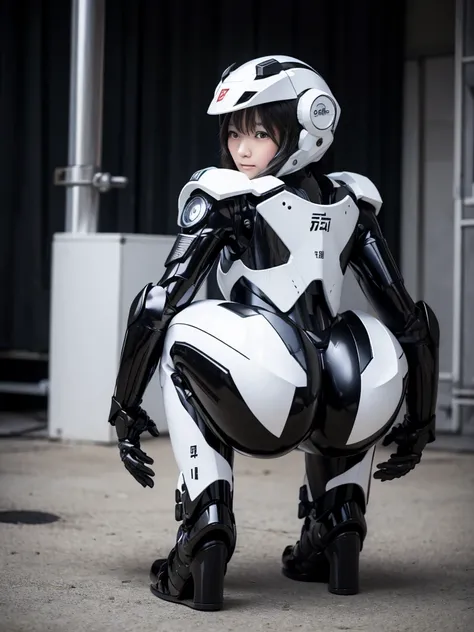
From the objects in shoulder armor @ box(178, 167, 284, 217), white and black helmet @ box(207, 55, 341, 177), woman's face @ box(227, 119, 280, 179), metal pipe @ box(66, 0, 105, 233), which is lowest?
shoulder armor @ box(178, 167, 284, 217)

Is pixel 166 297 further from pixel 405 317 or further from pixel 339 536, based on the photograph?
pixel 339 536

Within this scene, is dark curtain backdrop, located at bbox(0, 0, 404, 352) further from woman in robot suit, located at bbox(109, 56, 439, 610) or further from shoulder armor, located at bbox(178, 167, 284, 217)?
shoulder armor, located at bbox(178, 167, 284, 217)

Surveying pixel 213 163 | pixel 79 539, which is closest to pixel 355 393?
pixel 79 539

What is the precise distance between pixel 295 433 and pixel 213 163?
12.6ft

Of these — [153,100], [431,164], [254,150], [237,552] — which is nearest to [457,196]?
[431,164]

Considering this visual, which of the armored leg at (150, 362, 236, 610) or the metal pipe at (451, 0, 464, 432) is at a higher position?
the metal pipe at (451, 0, 464, 432)

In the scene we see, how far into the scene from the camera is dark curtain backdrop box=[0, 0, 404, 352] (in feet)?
19.9

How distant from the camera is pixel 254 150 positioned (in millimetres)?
2707

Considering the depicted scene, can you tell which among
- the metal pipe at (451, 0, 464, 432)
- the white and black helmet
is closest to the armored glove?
the white and black helmet

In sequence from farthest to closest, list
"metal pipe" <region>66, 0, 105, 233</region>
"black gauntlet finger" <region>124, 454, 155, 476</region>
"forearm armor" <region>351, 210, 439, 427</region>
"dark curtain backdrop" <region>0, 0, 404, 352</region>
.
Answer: "dark curtain backdrop" <region>0, 0, 404, 352</region>
"metal pipe" <region>66, 0, 105, 233</region>
"forearm armor" <region>351, 210, 439, 427</region>
"black gauntlet finger" <region>124, 454, 155, 476</region>

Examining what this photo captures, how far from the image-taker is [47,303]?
6.49 m

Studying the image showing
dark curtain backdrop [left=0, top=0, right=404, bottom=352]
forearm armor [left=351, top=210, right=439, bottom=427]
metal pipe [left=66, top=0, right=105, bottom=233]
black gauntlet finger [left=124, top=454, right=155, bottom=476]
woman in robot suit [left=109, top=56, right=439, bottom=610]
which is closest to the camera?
woman in robot suit [left=109, top=56, right=439, bottom=610]

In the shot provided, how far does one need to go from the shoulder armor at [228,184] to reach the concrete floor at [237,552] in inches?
38.4

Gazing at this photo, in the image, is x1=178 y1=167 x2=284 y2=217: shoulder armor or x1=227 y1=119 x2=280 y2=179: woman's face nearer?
x1=178 y1=167 x2=284 y2=217: shoulder armor
